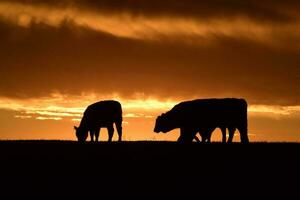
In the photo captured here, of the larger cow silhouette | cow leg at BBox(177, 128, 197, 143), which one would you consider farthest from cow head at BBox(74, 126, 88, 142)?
cow leg at BBox(177, 128, 197, 143)

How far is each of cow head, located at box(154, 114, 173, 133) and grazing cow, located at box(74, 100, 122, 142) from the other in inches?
103

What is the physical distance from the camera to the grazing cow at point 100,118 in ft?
130

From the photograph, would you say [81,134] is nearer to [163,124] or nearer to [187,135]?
[163,124]

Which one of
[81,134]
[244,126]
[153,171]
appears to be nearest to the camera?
[153,171]

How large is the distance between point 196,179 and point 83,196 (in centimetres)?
408

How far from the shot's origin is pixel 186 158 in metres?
22.2

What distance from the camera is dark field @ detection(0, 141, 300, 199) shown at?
17.4m

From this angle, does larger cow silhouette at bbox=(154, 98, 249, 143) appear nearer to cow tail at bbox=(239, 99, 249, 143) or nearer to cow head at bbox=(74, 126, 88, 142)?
cow tail at bbox=(239, 99, 249, 143)

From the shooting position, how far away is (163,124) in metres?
39.3

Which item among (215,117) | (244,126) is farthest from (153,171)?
(244,126)

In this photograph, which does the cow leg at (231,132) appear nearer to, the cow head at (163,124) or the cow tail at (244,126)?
the cow tail at (244,126)

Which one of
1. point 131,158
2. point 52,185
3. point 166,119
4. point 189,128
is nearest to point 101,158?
point 131,158

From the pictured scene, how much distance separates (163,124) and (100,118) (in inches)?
177

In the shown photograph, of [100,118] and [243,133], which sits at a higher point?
[100,118]
